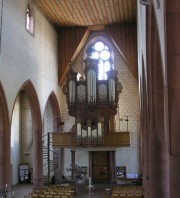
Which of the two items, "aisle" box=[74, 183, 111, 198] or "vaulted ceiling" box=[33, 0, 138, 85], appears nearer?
"aisle" box=[74, 183, 111, 198]

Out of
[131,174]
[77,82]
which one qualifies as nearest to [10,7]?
[77,82]

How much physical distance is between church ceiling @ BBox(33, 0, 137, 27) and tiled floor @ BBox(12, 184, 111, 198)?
10851 millimetres

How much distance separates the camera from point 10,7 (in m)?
17.9

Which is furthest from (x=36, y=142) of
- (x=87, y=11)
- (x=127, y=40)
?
(x=127, y=40)

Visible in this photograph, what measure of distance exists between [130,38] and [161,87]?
691 inches

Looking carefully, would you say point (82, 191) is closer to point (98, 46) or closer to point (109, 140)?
point (109, 140)

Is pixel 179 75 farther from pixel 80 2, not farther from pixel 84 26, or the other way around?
pixel 84 26

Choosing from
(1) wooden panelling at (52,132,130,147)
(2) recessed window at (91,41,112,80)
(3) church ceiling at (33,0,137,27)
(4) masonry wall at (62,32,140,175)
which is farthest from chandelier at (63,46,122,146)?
(2) recessed window at (91,41,112,80)

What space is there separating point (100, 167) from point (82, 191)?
4355 mm

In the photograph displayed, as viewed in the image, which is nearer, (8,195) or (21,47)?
(8,195)

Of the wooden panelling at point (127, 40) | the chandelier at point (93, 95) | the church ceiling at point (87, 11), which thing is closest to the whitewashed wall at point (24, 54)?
the church ceiling at point (87, 11)

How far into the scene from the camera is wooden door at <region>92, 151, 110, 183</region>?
2572cm

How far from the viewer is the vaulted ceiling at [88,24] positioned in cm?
2230

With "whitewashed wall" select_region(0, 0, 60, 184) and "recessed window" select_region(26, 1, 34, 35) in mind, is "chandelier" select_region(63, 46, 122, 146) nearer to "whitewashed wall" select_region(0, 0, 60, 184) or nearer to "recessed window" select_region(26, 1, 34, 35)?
"whitewashed wall" select_region(0, 0, 60, 184)
